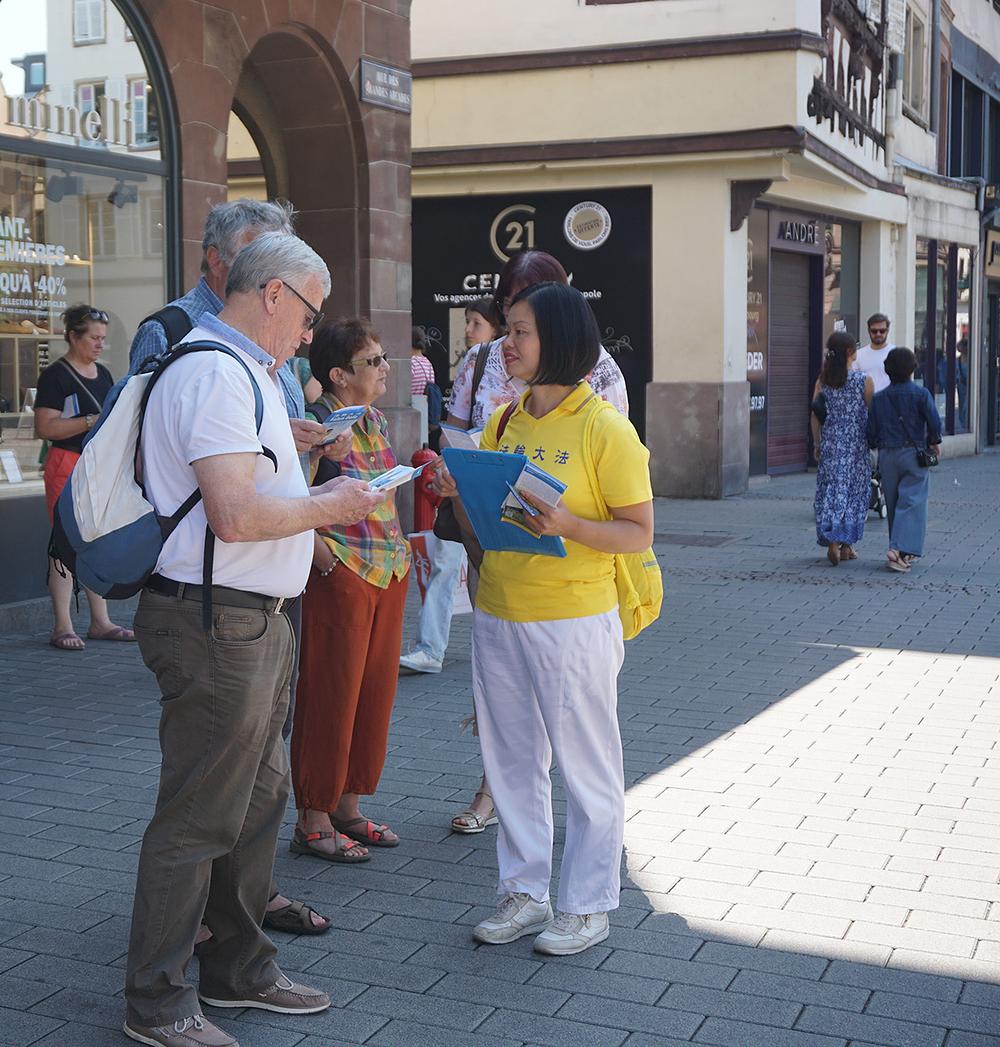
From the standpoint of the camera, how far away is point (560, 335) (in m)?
4.25

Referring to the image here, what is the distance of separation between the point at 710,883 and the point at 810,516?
11751 mm

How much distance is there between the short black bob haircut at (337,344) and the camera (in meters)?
5.10

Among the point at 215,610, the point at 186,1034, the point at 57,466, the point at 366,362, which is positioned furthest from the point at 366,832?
the point at 57,466

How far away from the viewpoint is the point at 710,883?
4.94 m

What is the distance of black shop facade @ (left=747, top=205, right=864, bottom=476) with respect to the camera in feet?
65.2

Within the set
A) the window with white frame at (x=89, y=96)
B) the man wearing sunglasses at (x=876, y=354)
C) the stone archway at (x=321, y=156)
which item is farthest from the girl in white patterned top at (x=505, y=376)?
the man wearing sunglasses at (x=876, y=354)

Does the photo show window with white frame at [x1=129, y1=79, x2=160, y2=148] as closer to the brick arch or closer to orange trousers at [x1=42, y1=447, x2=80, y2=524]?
the brick arch

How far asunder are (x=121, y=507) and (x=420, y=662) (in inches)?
189

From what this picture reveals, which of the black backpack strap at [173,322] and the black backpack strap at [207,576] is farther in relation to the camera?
the black backpack strap at [173,322]

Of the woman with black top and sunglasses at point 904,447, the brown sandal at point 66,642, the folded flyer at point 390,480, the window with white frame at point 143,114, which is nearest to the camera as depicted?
the folded flyer at point 390,480

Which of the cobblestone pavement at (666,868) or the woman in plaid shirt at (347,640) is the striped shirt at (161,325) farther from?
the cobblestone pavement at (666,868)

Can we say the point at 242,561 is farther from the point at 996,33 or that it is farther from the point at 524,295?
the point at 996,33

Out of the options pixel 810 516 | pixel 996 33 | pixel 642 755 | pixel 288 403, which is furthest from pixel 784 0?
pixel 996 33

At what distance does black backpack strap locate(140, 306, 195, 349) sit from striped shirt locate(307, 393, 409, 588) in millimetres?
761
